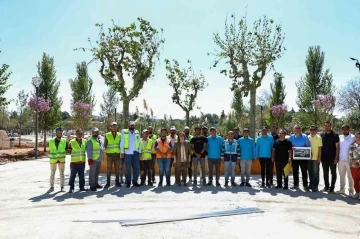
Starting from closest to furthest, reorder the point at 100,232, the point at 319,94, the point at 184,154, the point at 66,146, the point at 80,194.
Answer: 1. the point at 100,232
2. the point at 80,194
3. the point at 66,146
4. the point at 184,154
5. the point at 319,94

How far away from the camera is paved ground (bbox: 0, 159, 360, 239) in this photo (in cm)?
623

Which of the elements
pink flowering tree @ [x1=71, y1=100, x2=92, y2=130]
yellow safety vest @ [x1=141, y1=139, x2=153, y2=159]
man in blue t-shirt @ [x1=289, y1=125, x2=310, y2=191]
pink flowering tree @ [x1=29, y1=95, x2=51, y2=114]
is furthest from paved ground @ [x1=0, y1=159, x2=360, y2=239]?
pink flowering tree @ [x1=71, y1=100, x2=92, y2=130]

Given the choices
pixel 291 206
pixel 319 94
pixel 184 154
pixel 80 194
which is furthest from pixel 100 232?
pixel 319 94

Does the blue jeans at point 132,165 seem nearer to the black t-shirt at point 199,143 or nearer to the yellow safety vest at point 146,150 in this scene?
the yellow safety vest at point 146,150

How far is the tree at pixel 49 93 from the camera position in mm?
25453

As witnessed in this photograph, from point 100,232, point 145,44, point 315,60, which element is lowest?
point 100,232

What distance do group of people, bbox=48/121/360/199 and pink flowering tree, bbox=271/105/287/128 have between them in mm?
23905

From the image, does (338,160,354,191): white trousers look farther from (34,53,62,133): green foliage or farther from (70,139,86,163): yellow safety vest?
(34,53,62,133): green foliage

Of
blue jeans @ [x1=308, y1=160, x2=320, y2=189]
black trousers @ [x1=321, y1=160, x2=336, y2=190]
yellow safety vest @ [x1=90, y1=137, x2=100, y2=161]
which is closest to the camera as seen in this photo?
black trousers @ [x1=321, y1=160, x2=336, y2=190]

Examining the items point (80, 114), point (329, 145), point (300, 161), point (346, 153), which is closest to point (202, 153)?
point (300, 161)

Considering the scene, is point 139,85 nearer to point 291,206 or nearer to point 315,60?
point 291,206

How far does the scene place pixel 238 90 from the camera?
17438 millimetres

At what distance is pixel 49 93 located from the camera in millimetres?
25875

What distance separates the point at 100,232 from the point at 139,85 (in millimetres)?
11578
